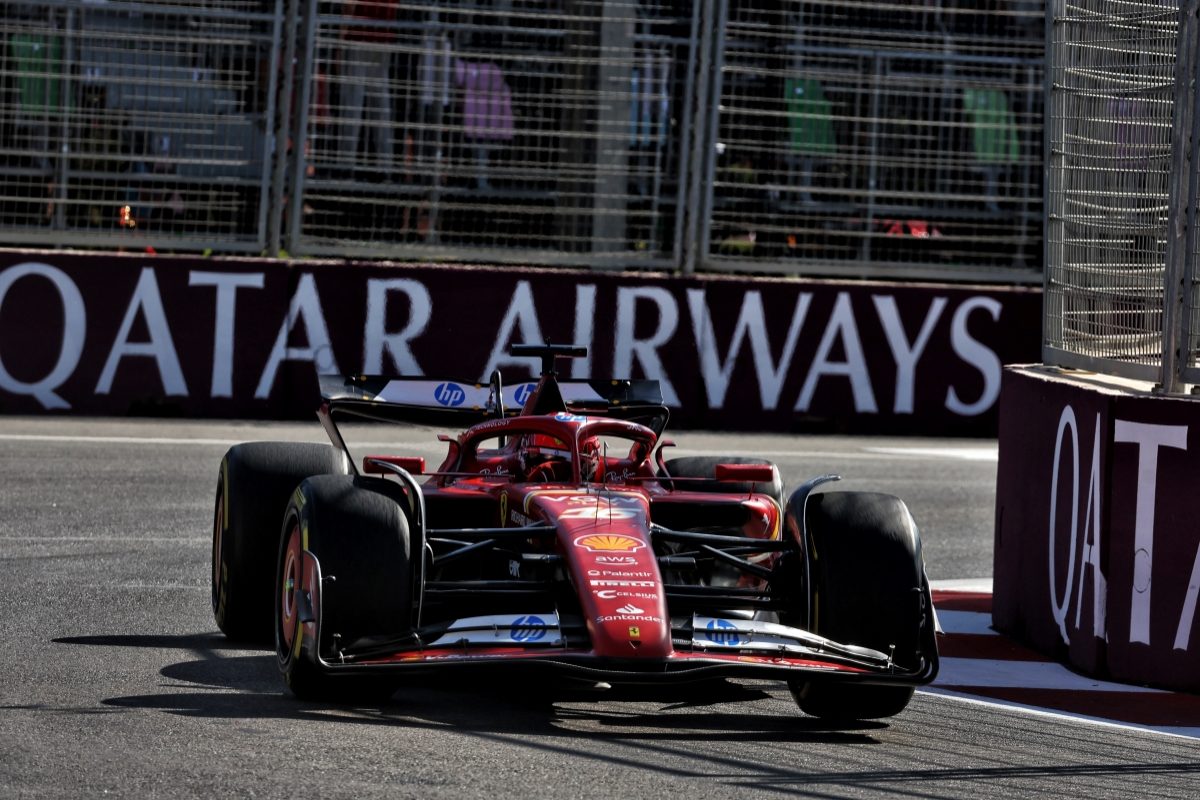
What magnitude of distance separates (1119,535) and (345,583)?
2.77 metres

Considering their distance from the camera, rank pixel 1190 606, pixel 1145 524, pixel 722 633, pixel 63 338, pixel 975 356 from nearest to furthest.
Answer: pixel 722 633
pixel 1190 606
pixel 1145 524
pixel 63 338
pixel 975 356

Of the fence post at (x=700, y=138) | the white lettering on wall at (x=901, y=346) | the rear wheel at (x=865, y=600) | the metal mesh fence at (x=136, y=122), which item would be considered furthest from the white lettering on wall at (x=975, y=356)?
the rear wheel at (x=865, y=600)

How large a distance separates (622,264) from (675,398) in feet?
3.63

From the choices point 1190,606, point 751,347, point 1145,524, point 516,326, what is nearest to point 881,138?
point 751,347

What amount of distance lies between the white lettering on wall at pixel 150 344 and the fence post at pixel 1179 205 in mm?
8010

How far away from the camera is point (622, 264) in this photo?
14688mm

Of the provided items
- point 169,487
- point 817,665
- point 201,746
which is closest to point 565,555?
point 817,665

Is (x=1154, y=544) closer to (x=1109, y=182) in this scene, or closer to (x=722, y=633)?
(x=1109, y=182)

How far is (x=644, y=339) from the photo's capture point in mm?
14164

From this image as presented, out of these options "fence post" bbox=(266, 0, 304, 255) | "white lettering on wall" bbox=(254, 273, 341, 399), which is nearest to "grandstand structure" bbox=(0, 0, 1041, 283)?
"fence post" bbox=(266, 0, 304, 255)

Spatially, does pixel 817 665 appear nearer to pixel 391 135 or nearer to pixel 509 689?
pixel 509 689

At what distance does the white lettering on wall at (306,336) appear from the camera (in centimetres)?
1374

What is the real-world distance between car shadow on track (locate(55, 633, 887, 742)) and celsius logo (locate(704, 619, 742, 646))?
0.90 feet

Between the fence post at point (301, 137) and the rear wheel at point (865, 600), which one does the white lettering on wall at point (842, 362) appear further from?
the rear wheel at point (865, 600)
